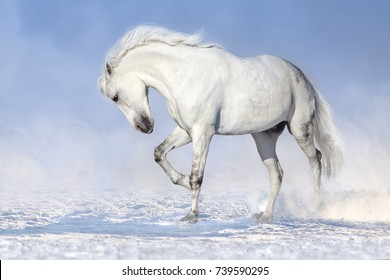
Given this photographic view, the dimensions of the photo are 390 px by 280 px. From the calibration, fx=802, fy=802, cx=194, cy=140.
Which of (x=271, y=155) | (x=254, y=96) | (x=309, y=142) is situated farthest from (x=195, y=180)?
(x=309, y=142)

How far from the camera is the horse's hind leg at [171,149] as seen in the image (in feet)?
28.9

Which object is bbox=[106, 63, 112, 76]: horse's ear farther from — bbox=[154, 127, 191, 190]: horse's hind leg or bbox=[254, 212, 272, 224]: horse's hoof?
bbox=[254, 212, 272, 224]: horse's hoof

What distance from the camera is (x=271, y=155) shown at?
9.32 meters

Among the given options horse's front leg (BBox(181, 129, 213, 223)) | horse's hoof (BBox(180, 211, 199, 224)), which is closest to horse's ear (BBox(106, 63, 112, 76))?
horse's front leg (BBox(181, 129, 213, 223))

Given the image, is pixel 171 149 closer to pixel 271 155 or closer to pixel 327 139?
pixel 271 155

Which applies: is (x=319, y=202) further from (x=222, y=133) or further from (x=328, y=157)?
(x=222, y=133)

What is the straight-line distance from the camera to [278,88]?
8945 millimetres

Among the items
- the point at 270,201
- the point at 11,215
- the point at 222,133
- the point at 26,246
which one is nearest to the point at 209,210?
the point at 270,201

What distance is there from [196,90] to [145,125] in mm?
764

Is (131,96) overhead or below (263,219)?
overhead

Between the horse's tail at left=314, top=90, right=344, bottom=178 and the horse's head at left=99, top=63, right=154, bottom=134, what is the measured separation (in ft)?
7.17

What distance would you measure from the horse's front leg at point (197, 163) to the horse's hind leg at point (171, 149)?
34 centimetres

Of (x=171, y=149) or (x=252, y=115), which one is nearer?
(x=252, y=115)

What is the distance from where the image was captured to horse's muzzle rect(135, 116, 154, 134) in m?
8.70
